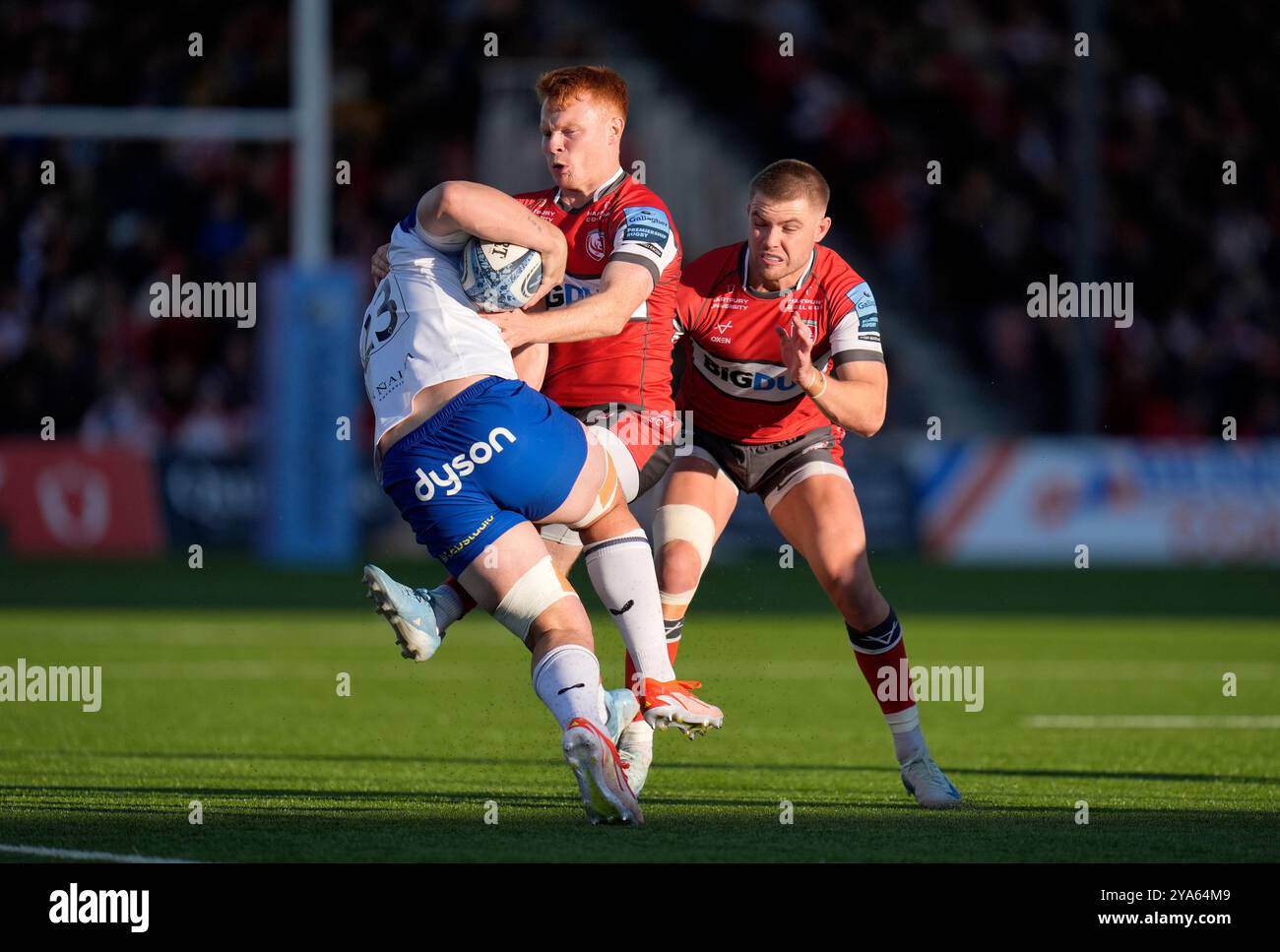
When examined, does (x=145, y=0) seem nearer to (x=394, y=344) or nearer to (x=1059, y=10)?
(x=1059, y=10)

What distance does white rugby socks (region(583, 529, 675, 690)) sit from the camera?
6820mm

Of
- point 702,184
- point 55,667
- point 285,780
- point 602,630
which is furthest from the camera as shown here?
point 702,184

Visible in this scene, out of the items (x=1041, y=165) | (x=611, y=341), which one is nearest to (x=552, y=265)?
(x=611, y=341)

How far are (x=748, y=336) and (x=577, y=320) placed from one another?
4.35 ft

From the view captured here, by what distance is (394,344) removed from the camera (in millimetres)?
6582

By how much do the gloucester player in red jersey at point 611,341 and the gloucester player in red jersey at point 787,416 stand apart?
8.7 inches

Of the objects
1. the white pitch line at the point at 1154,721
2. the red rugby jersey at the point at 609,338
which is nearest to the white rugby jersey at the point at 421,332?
the red rugby jersey at the point at 609,338

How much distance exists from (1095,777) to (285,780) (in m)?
3.16

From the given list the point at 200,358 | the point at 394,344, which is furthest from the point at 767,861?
the point at 200,358

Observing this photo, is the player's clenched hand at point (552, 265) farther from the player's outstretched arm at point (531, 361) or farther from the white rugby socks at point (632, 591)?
the white rugby socks at point (632, 591)

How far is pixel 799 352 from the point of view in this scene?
22.3 feet

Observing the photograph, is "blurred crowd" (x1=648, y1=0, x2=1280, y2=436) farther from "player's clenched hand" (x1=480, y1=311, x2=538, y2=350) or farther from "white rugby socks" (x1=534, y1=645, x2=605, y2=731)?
"white rugby socks" (x1=534, y1=645, x2=605, y2=731)

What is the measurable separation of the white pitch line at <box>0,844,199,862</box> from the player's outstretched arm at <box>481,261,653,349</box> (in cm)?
202

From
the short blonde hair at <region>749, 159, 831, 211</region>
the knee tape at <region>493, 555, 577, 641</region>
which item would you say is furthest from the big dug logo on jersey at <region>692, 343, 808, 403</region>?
the knee tape at <region>493, 555, 577, 641</region>
